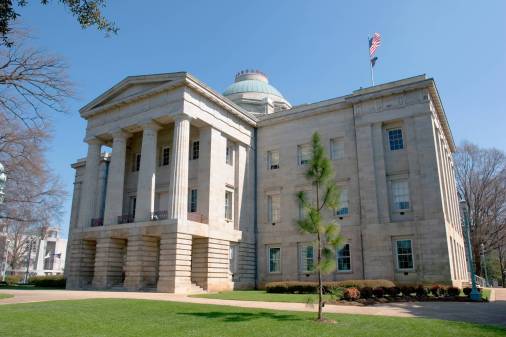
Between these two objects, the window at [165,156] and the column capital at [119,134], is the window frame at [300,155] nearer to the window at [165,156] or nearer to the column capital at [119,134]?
the window at [165,156]

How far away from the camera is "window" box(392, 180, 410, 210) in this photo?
1249 inches

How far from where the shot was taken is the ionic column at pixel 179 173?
30.5 meters

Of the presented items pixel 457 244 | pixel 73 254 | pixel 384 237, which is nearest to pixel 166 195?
pixel 73 254

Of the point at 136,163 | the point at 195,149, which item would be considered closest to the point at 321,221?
the point at 195,149

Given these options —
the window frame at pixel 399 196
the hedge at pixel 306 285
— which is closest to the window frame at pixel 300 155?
the window frame at pixel 399 196

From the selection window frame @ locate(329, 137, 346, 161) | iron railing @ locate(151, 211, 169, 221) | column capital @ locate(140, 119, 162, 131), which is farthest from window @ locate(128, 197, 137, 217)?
window frame @ locate(329, 137, 346, 161)

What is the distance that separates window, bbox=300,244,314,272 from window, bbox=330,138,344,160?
26.8ft

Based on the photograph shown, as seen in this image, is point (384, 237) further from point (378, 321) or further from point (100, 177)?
point (100, 177)

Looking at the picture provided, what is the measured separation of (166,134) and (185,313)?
26292 mm

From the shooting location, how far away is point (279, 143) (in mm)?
39312

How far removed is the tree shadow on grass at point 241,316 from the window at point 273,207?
73.0 ft

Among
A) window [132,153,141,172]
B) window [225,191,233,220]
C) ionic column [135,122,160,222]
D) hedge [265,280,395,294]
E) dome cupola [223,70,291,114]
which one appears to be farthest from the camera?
dome cupola [223,70,291,114]

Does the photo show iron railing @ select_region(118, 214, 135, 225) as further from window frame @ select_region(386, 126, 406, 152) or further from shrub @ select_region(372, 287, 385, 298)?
window frame @ select_region(386, 126, 406, 152)

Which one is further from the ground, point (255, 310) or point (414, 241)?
point (414, 241)
